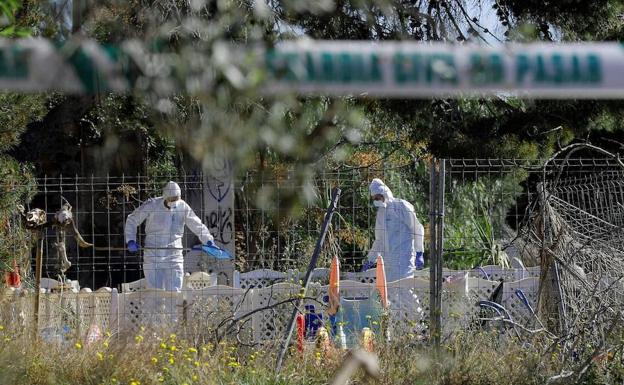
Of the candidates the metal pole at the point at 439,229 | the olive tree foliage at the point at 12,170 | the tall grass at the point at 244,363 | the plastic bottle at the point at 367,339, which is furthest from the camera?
the olive tree foliage at the point at 12,170

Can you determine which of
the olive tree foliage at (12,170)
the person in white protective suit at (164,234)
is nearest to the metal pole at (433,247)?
the person in white protective suit at (164,234)

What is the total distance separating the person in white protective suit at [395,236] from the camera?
9.66 m

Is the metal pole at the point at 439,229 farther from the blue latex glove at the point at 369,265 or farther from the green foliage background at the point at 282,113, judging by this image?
the blue latex glove at the point at 369,265

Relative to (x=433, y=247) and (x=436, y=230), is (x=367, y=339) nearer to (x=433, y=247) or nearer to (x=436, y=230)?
(x=433, y=247)

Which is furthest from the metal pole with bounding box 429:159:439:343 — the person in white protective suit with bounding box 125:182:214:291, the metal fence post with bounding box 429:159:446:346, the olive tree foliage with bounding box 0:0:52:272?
the olive tree foliage with bounding box 0:0:52:272

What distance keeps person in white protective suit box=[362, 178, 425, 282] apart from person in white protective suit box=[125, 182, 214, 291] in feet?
5.35

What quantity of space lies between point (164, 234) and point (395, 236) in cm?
223

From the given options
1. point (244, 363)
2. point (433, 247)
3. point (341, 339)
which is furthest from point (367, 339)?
point (433, 247)

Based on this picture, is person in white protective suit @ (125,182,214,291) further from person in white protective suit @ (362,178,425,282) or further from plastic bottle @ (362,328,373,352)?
plastic bottle @ (362,328,373,352)

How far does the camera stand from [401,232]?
9.77 m

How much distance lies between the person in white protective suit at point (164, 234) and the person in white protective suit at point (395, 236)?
1.63 m

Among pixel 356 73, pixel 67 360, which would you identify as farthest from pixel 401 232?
pixel 356 73

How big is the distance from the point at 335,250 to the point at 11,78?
8.64m

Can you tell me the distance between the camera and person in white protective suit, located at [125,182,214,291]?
31.2ft
